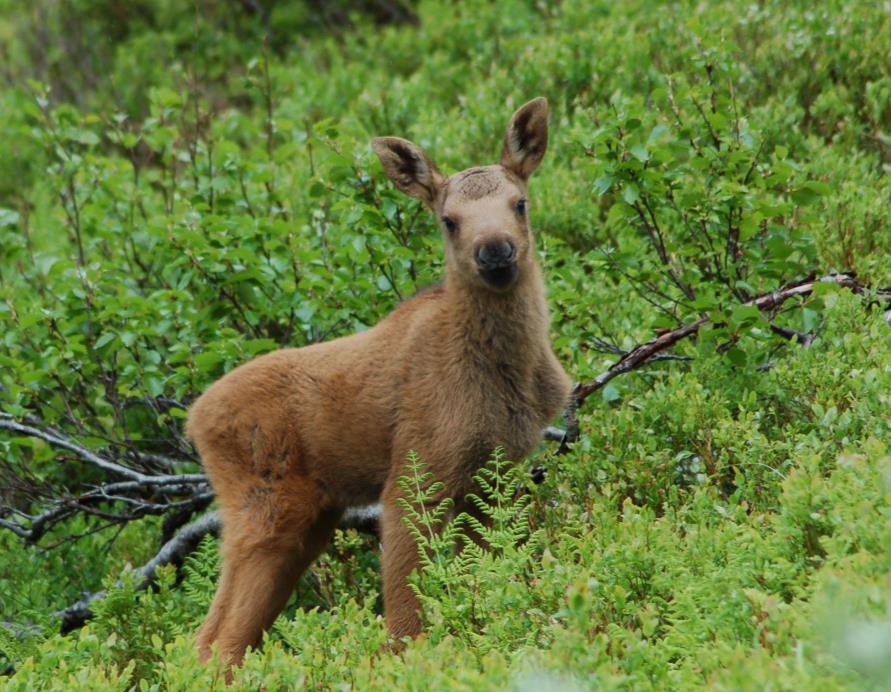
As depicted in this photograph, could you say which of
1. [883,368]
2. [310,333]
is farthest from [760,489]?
[310,333]

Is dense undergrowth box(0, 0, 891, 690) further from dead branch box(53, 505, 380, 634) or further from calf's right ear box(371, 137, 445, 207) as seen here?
calf's right ear box(371, 137, 445, 207)

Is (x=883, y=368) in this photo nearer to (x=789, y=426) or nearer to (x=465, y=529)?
(x=789, y=426)

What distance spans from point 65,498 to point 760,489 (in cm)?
466

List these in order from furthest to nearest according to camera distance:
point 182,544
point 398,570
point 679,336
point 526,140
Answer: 1. point 182,544
2. point 679,336
3. point 526,140
4. point 398,570

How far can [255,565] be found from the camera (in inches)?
230

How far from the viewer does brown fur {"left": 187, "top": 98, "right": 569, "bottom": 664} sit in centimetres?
575

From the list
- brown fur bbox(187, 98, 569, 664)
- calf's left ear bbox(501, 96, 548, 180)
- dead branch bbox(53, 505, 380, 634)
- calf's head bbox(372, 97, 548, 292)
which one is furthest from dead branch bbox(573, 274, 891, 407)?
dead branch bbox(53, 505, 380, 634)

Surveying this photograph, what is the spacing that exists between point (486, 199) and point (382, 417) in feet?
4.27

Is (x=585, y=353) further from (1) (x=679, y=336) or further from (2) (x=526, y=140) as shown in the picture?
(2) (x=526, y=140)

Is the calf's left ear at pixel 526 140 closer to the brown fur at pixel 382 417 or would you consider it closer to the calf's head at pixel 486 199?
the calf's head at pixel 486 199

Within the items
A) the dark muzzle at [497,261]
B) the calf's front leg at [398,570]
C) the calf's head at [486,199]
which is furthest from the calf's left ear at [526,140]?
the calf's front leg at [398,570]

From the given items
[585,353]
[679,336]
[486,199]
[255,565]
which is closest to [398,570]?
[255,565]

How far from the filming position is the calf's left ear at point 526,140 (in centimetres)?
660

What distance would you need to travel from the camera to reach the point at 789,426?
581cm
